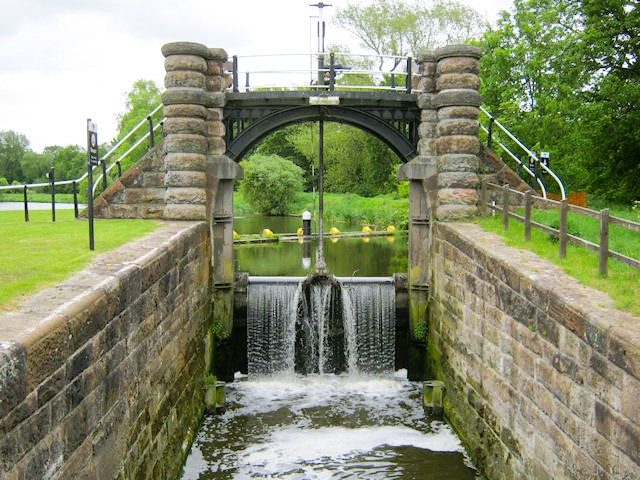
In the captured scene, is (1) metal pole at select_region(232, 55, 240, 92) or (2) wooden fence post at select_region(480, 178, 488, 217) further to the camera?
(1) metal pole at select_region(232, 55, 240, 92)

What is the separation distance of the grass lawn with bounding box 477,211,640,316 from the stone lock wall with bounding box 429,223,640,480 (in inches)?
7.3

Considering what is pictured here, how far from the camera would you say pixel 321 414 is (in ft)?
39.0

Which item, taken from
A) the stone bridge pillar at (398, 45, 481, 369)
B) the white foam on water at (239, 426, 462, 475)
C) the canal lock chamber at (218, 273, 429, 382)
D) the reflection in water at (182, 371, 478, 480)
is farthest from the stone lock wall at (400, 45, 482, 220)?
the white foam on water at (239, 426, 462, 475)

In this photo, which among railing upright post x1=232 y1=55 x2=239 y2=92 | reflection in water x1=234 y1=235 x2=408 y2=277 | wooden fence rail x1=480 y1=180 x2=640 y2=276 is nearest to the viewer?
wooden fence rail x1=480 y1=180 x2=640 y2=276

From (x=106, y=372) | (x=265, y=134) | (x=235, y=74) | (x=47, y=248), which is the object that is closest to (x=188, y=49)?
(x=235, y=74)

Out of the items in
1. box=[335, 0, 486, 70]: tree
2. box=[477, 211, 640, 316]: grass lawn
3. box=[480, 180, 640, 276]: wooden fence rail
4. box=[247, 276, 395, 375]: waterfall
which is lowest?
box=[247, 276, 395, 375]: waterfall

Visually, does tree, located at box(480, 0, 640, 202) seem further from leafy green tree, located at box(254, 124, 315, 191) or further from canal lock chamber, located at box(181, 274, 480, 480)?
leafy green tree, located at box(254, 124, 315, 191)

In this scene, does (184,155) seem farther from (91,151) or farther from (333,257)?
(333,257)

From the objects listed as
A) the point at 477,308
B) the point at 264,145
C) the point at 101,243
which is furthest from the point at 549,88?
the point at 264,145

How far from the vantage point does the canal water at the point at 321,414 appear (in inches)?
389

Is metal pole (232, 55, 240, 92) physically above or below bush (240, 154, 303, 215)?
above

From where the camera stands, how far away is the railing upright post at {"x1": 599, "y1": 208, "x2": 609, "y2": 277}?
22.7 feet

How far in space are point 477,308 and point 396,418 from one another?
287cm

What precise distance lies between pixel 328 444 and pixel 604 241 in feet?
17.9
